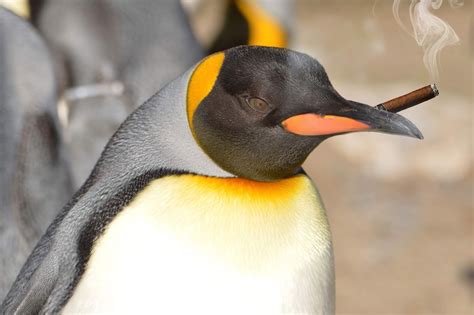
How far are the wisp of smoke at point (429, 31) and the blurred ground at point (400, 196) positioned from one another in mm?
2594

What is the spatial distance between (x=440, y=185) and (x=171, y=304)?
12.0 ft

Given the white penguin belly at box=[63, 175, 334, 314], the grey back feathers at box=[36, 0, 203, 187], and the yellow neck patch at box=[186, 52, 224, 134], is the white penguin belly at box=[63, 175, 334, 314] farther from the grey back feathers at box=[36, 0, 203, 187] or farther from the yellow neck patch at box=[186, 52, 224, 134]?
the grey back feathers at box=[36, 0, 203, 187]

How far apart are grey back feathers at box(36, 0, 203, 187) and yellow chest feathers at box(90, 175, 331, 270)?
1439 millimetres

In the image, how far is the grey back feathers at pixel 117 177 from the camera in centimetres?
120

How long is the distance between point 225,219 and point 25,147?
0.96 metres

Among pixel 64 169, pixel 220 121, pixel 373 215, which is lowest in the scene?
pixel 373 215

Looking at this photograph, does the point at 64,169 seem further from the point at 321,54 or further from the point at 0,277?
the point at 321,54

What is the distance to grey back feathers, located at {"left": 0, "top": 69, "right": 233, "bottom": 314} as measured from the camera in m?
1.20

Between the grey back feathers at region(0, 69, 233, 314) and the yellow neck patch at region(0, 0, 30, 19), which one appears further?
the yellow neck patch at region(0, 0, 30, 19)

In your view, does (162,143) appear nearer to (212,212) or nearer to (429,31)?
(212,212)

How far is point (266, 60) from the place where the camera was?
110 centimetres

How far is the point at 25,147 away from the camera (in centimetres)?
203

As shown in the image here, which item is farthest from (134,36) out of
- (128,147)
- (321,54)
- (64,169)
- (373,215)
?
(321,54)

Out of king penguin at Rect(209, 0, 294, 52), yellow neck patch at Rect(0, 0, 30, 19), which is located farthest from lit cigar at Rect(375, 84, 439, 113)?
king penguin at Rect(209, 0, 294, 52)
